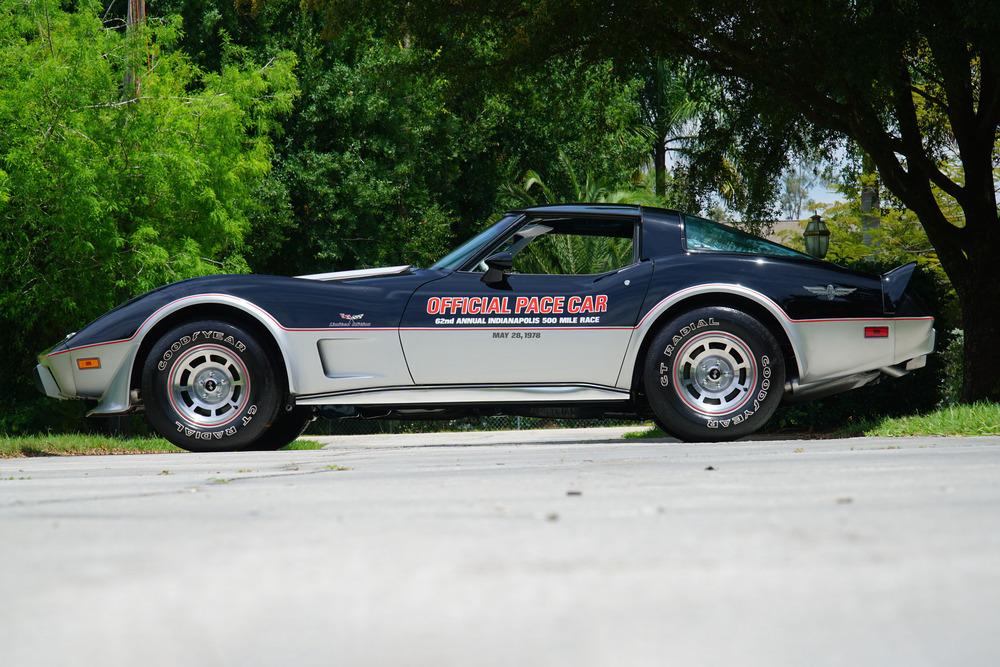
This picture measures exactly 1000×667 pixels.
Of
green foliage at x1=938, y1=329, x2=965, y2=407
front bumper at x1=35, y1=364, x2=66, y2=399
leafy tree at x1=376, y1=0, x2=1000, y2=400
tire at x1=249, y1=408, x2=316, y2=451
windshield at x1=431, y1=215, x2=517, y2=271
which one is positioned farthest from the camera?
green foliage at x1=938, y1=329, x2=965, y2=407

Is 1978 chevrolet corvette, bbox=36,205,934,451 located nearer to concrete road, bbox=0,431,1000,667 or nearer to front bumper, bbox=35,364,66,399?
front bumper, bbox=35,364,66,399

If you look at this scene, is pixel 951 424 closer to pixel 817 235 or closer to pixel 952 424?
pixel 952 424

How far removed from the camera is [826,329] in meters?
6.42

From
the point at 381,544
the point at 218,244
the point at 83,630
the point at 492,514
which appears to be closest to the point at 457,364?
the point at 492,514

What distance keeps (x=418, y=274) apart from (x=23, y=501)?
3.68 m

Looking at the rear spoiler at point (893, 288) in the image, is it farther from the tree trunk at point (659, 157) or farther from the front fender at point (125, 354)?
the tree trunk at point (659, 157)

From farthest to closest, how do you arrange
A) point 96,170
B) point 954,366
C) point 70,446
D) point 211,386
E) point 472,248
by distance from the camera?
point 954,366 → point 96,170 → point 70,446 → point 472,248 → point 211,386

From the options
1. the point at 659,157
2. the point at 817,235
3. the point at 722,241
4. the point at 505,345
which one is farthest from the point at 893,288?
the point at 659,157

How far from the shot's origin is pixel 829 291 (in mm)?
6445

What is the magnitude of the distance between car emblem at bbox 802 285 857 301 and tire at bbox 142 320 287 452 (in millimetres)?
3228

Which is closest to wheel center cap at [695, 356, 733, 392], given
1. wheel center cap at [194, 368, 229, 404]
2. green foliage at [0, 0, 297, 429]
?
wheel center cap at [194, 368, 229, 404]

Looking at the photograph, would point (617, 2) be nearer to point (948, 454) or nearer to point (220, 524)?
point (948, 454)

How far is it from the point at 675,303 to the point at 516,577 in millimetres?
4847

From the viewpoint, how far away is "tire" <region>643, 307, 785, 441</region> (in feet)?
20.7
